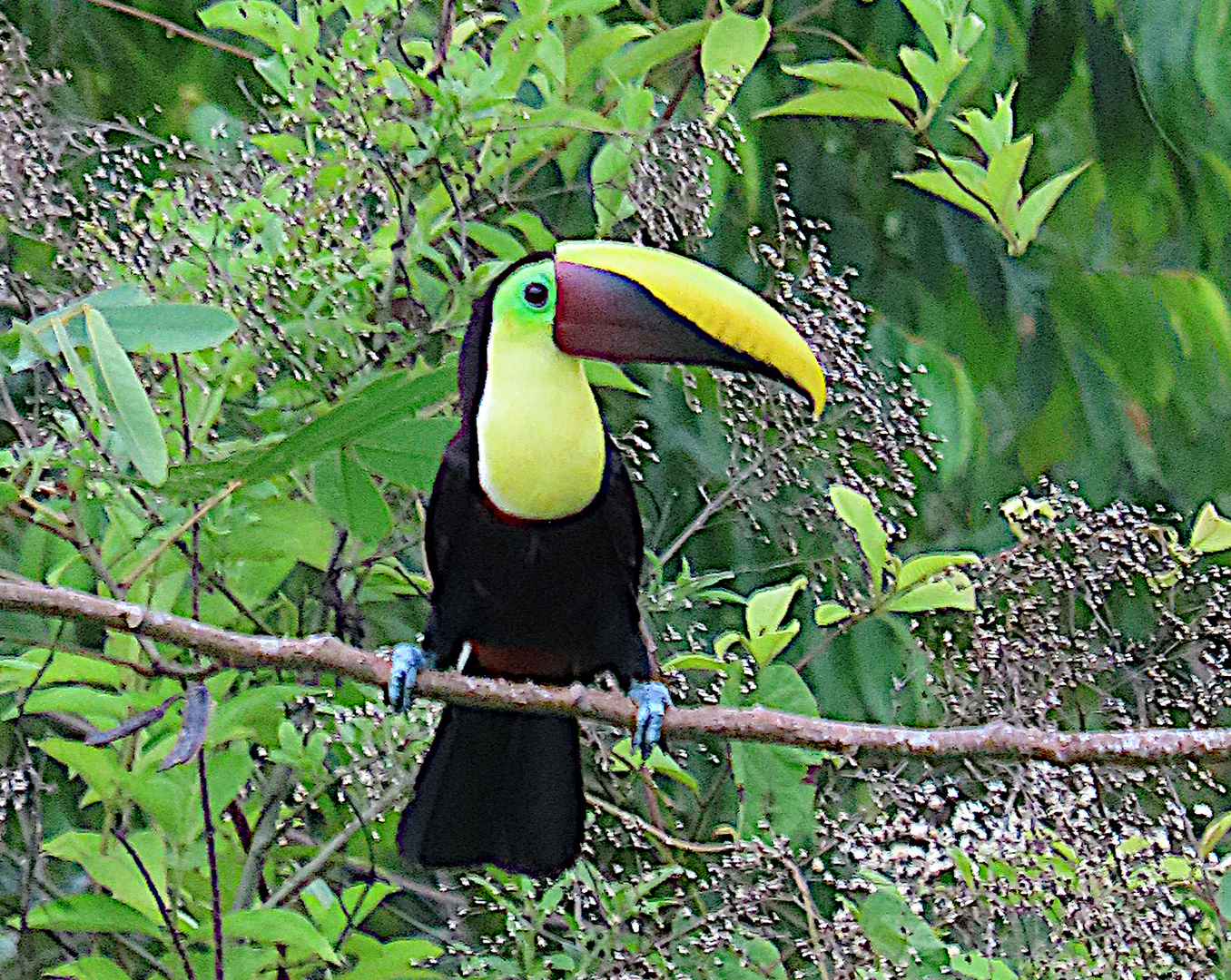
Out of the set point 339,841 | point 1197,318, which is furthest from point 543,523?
point 1197,318

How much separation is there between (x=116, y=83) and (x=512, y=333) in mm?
808

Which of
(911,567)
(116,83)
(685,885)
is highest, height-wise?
(116,83)

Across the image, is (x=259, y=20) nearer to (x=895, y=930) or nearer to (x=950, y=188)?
(x=950, y=188)

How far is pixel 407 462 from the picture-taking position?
98 cm

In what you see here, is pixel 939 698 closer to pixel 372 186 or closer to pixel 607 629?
pixel 607 629

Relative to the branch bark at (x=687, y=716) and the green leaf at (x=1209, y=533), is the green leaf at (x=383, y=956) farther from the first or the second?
the green leaf at (x=1209, y=533)

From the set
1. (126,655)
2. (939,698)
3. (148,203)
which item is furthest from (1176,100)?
(126,655)

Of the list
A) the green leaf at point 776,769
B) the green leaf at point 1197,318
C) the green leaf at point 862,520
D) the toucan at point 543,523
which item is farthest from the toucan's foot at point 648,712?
the green leaf at point 1197,318

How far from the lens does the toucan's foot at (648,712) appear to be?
3.30 feet

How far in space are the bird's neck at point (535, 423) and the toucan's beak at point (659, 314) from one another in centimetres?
3

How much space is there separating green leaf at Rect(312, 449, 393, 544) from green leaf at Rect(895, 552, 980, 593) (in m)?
0.49

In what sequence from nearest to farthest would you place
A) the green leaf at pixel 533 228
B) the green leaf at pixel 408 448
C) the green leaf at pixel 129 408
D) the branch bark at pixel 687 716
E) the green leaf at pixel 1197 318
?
1. the green leaf at pixel 129 408
2. the branch bark at pixel 687 716
3. the green leaf at pixel 408 448
4. the green leaf at pixel 533 228
5. the green leaf at pixel 1197 318

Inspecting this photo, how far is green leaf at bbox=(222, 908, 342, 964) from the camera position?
1100 millimetres

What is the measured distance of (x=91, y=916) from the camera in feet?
3.82
